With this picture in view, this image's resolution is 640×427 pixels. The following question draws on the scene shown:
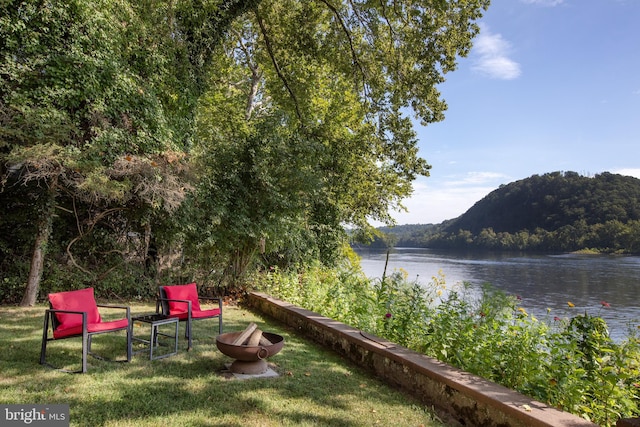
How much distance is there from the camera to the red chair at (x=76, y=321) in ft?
12.4

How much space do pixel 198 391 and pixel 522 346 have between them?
2.61 metres

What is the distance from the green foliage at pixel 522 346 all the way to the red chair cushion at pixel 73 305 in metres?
3.07

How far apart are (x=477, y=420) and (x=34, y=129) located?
270 inches

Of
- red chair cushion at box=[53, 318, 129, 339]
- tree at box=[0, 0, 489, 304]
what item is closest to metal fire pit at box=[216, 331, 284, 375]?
red chair cushion at box=[53, 318, 129, 339]

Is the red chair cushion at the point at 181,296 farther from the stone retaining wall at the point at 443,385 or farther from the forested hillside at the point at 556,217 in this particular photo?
the forested hillside at the point at 556,217

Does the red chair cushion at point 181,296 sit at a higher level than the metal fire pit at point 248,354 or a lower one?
higher

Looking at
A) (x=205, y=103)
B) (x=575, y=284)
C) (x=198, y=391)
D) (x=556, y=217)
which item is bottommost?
(x=575, y=284)

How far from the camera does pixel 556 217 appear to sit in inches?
1444

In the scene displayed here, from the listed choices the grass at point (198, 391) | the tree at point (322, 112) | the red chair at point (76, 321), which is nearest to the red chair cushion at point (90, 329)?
the red chair at point (76, 321)

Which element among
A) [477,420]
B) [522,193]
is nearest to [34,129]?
[477,420]

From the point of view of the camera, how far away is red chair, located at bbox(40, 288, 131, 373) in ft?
12.4

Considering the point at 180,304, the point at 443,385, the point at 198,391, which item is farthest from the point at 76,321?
the point at 443,385

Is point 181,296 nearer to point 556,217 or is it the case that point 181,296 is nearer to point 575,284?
point 575,284

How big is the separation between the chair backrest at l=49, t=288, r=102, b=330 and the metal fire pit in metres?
1.42
